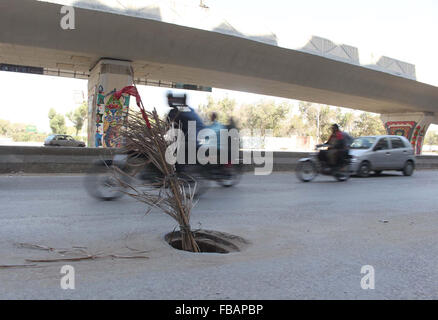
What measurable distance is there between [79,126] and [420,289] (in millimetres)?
86213

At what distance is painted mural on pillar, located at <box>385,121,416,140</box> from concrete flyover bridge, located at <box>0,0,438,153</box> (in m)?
6.06

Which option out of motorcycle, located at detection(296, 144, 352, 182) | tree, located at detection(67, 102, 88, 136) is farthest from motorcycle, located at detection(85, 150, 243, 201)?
tree, located at detection(67, 102, 88, 136)

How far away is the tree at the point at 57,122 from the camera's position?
86688mm

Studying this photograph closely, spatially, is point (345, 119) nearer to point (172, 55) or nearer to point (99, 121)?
point (172, 55)

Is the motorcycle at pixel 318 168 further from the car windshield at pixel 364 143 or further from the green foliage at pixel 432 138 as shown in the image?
the green foliage at pixel 432 138

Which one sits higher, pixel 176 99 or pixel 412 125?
pixel 412 125

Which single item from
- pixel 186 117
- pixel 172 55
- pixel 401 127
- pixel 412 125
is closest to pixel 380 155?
pixel 186 117

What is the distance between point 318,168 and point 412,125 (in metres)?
27.9

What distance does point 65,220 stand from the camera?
5.53 meters

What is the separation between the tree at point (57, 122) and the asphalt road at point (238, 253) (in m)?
84.9

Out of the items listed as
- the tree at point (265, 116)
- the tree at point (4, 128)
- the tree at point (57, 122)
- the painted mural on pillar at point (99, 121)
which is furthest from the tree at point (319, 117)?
the tree at point (4, 128)

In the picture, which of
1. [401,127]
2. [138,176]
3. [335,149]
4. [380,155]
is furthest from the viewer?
[401,127]

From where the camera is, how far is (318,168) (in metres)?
12.4
